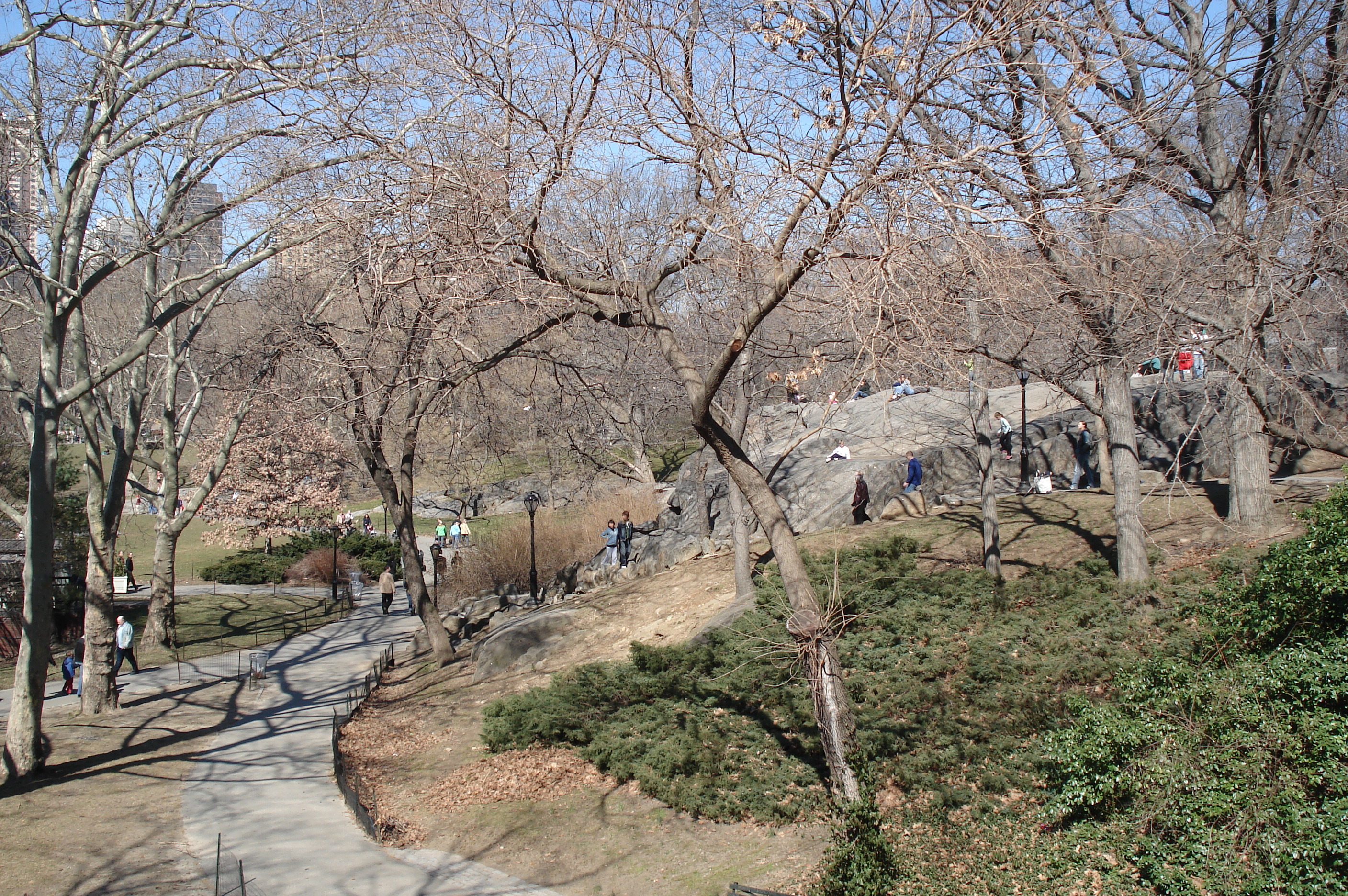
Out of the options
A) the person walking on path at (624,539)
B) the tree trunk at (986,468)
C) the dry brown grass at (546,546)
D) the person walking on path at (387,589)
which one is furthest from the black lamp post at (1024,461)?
the person walking on path at (387,589)

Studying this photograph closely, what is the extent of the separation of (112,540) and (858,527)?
13367 millimetres

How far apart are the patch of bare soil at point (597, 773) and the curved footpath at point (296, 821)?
17.6 inches

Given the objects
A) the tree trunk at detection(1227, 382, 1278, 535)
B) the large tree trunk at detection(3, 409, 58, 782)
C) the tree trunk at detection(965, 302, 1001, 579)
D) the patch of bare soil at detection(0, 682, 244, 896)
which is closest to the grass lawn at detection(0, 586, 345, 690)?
the patch of bare soil at detection(0, 682, 244, 896)

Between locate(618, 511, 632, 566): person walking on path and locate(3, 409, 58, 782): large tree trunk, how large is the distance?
1267 centimetres

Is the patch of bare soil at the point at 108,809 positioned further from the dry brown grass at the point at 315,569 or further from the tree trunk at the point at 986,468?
the dry brown grass at the point at 315,569

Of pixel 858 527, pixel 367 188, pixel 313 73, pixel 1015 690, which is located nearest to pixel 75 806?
pixel 367 188

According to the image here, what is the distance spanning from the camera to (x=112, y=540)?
48.5 ft

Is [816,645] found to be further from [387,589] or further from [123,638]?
[387,589]

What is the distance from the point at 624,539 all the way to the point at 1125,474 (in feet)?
42.2

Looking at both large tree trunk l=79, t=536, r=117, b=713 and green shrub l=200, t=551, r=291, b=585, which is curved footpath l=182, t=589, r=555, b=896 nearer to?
large tree trunk l=79, t=536, r=117, b=713

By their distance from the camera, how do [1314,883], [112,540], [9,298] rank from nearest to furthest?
1. [1314,883]
2. [9,298]
3. [112,540]

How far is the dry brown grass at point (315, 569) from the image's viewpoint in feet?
110

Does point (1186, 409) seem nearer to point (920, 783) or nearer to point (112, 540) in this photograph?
point (920, 783)

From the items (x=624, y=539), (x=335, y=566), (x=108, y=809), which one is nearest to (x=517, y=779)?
(x=108, y=809)
